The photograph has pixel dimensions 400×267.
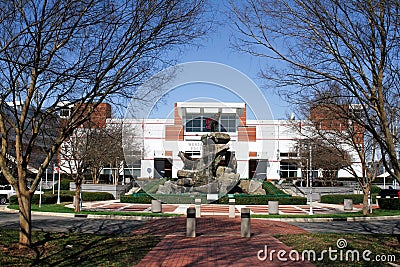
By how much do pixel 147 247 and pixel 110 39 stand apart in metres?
5.44

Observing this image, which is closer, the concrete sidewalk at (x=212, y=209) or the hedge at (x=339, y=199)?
the concrete sidewalk at (x=212, y=209)

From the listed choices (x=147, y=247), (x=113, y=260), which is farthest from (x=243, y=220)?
(x=113, y=260)

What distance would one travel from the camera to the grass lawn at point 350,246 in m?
9.77

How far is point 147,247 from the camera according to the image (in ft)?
37.4

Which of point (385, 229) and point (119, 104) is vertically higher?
point (119, 104)

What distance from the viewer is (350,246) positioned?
11.6 m

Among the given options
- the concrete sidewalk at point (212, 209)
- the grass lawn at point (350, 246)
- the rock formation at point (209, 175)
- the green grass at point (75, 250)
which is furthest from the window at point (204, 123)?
the green grass at point (75, 250)

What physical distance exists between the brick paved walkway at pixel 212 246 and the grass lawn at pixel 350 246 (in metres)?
0.51

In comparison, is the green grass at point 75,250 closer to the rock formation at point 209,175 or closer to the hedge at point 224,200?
the hedge at point 224,200

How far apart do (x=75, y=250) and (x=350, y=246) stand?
715cm

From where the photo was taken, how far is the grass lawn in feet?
32.1

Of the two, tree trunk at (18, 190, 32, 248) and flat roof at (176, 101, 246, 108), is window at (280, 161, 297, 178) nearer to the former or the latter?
flat roof at (176, 101, 246, 108)

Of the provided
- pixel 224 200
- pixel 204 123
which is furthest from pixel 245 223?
pixel 204 123

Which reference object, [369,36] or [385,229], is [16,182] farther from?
[385,229]
